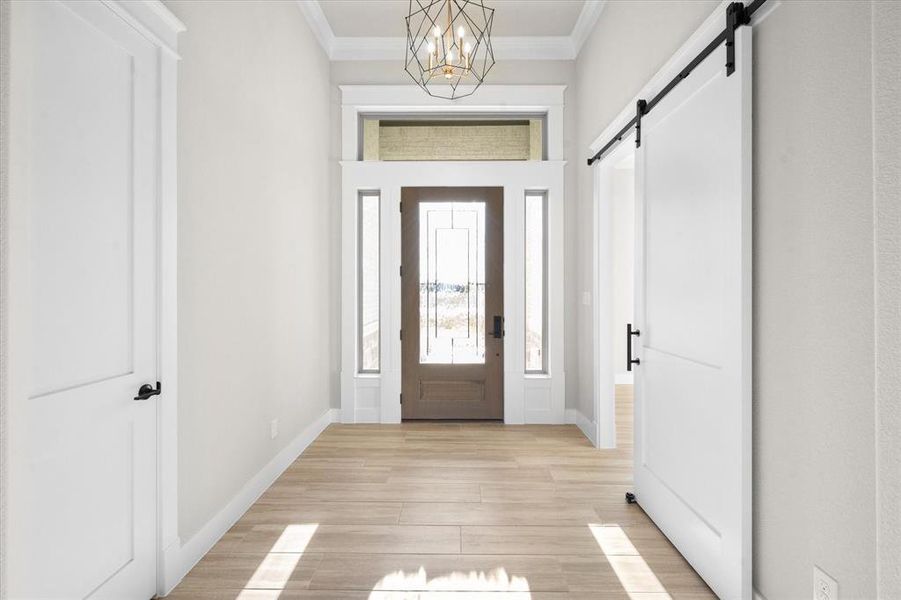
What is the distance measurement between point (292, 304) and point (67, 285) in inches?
82.8

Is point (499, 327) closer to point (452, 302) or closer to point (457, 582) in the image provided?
point (452, 302)

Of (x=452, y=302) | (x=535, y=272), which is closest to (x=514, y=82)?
(x=535, y=272)

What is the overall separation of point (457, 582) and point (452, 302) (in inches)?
113

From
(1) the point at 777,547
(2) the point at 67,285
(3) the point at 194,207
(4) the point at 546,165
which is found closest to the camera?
(2) the point at 67,285

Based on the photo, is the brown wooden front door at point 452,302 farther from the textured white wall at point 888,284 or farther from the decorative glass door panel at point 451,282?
the textured white wall at point 888,284

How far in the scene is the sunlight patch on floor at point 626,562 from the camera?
2092 millimetres

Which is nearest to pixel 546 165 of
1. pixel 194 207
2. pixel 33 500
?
pixel 194 207

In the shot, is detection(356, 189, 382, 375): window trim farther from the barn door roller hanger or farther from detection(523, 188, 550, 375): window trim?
the barn door roller hanger

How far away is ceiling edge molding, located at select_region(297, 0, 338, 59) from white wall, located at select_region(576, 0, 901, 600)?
11.0 feet

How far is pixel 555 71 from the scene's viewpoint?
15.4ft

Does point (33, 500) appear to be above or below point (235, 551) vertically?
above

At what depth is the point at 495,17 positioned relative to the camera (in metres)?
4.23

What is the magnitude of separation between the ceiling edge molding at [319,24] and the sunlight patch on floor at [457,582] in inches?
154

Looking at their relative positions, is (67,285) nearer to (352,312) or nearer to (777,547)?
(777,547)
